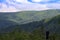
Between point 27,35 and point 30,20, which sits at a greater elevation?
point 30,20

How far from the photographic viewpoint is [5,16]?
10.0ft

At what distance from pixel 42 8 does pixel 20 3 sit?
44 centimetres

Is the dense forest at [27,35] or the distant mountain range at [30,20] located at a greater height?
the distant mountain range at [30,20]

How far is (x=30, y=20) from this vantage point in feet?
10.0

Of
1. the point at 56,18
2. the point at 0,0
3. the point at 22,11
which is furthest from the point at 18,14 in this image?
the point at 56,18

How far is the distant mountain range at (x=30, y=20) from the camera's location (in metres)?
3.01

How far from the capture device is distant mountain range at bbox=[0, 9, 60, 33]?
3012 millimetres

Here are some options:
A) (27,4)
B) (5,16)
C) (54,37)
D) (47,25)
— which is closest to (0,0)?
(5,16)

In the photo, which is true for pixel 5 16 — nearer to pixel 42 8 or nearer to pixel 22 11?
pixel 22 11

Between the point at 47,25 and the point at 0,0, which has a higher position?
the point at 0,0

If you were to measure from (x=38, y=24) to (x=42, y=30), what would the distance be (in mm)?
138

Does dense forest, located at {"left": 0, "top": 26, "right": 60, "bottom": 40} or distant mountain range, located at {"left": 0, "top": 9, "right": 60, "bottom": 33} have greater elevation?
distant mountain range, located at {"left": 0, "top": 9, "right": 60, "bottom": 33}

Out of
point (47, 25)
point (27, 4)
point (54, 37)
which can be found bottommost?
point (54, 37)

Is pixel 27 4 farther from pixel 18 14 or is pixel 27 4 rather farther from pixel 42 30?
pixel 42 30
